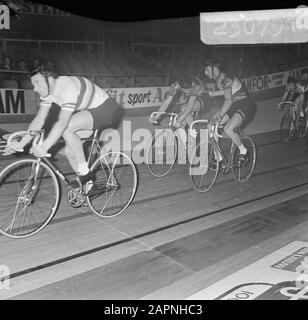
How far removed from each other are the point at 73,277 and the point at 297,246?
6.64 feet

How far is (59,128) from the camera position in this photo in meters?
3.62

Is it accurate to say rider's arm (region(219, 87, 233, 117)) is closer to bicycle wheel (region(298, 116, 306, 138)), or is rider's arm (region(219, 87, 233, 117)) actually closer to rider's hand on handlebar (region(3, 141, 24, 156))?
rider's hand on handlebar (region(3, 141, 24, 156))

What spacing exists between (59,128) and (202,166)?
2.36 metres

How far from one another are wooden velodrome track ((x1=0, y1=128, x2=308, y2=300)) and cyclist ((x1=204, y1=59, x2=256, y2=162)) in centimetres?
76

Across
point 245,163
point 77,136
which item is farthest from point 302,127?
point 77,136

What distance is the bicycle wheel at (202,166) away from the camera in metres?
5.29

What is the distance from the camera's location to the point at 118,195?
191 inches

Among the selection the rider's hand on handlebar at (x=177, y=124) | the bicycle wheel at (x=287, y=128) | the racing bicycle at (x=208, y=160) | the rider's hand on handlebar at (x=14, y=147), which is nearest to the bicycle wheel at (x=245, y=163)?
the racing bicycle at (x=208, y=160)

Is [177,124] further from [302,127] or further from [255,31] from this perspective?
[255,31]

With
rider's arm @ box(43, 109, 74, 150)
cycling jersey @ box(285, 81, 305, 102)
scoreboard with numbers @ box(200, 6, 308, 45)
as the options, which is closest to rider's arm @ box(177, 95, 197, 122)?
rider's arm @ box(43, 109, 74, 150)

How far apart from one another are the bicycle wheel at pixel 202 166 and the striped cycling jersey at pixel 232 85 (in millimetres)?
821

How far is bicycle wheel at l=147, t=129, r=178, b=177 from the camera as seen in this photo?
228 inches

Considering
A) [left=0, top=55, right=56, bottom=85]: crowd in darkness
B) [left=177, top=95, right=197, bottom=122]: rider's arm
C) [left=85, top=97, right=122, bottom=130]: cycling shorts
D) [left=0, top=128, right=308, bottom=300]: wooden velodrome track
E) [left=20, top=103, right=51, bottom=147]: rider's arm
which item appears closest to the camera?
[left=0, top=128, right=308, bottom=300]: wooden velodrome track
